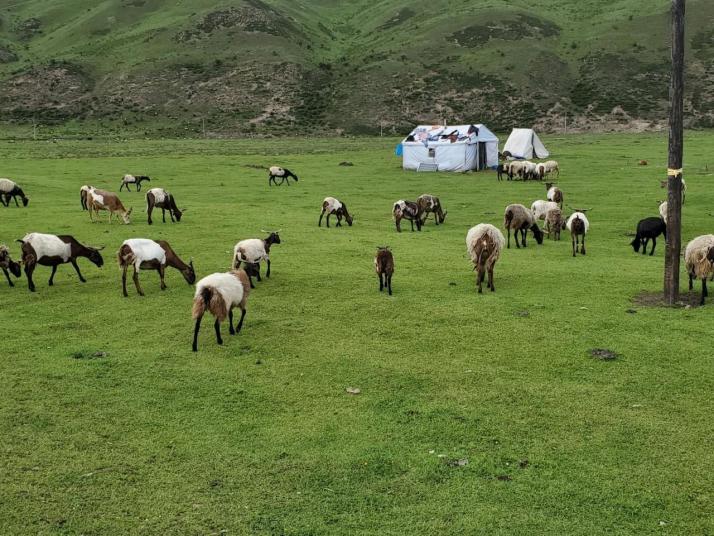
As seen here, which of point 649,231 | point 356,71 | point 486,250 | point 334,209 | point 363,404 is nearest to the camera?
point 363,404

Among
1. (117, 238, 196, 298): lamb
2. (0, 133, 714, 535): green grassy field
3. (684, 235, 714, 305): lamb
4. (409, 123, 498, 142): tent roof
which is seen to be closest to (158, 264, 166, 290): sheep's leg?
(117, 238, 196, 298): lamb

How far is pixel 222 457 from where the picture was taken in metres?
8.03

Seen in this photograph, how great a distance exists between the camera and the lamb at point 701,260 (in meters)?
13.9

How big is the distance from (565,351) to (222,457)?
6.39m

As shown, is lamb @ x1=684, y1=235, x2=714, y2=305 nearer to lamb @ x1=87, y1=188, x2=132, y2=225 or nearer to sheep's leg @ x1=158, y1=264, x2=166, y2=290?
sheep's leg @ x1=158, y1=264, x2=166, y2=290

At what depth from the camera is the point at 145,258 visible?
15125mm

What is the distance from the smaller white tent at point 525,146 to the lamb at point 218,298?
1812 inches

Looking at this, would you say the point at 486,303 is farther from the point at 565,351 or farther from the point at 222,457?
the point at 222,457

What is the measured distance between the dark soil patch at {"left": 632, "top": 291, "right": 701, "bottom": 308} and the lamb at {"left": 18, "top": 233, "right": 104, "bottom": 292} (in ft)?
44.7

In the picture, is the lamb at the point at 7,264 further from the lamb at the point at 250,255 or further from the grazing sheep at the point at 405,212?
the grazing sheep at the point at 405,212

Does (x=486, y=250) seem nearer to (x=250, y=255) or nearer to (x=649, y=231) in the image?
(x=250, y=255)

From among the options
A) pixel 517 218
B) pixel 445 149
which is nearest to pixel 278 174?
pixel 445 149

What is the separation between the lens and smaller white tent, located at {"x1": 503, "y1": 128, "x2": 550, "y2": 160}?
5444 centimetres

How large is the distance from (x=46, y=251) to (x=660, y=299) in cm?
1452
